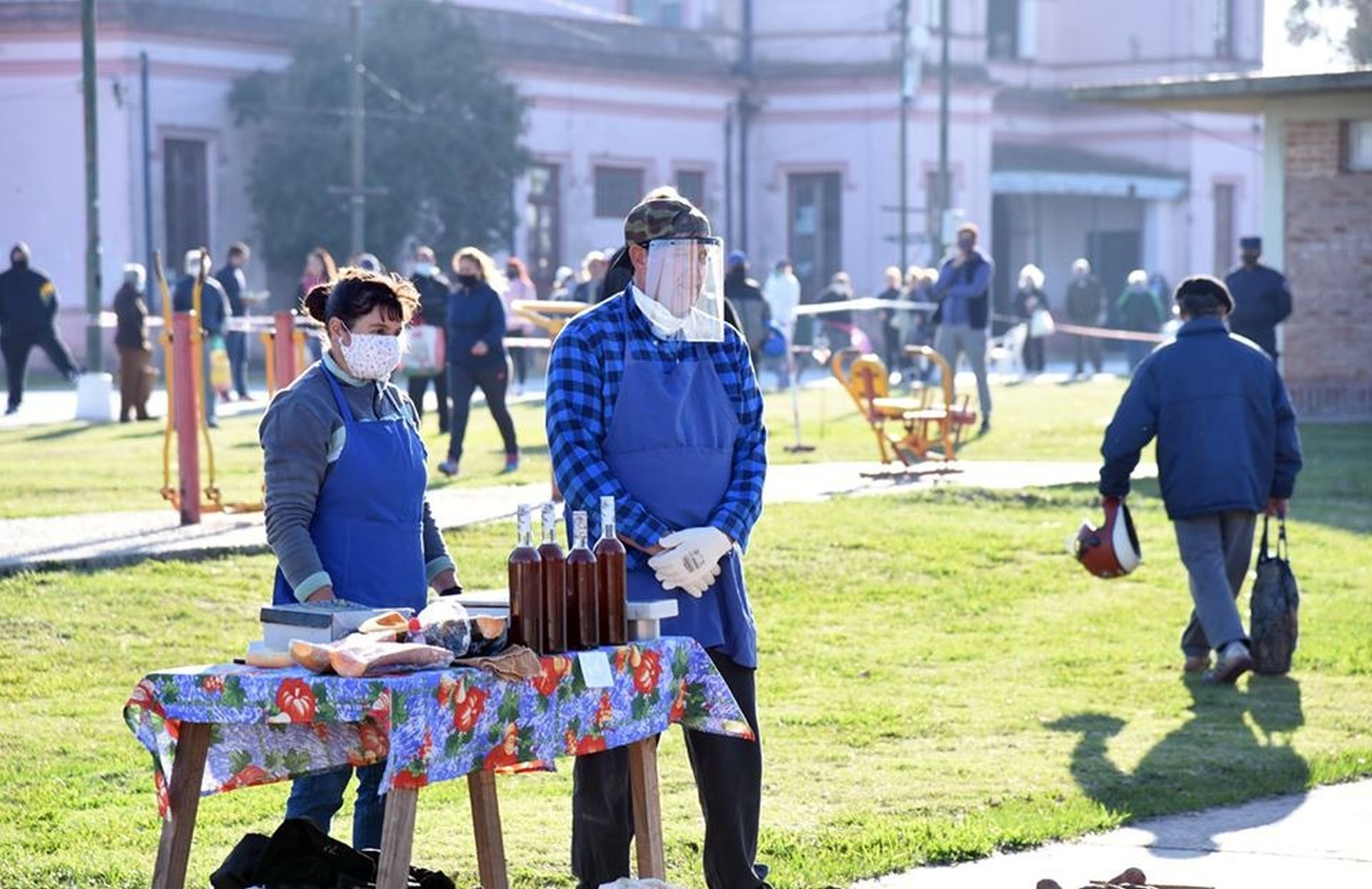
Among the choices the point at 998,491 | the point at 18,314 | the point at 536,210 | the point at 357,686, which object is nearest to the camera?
the point at 357,686

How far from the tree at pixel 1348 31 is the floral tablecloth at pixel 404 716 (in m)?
49.2

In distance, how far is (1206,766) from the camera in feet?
30.2

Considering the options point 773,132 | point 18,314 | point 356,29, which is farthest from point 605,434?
point 773,132

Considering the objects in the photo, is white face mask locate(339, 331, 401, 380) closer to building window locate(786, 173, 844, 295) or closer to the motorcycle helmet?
the motorcycle helmet

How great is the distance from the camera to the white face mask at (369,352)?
6531 millimetres

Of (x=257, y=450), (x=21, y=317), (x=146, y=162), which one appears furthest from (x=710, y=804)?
(x=146, y=162)

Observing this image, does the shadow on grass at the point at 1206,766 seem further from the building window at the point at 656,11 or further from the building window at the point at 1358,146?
the building window at the point at 656,11

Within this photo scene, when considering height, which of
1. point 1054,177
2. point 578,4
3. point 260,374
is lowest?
point 260,374

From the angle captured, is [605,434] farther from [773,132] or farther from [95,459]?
[773,132]

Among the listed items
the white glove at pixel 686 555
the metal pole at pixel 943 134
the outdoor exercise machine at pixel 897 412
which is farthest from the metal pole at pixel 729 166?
the white glove at pixel 686 555

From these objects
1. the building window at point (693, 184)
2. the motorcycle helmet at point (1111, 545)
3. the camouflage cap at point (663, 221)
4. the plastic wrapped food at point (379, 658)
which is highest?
the building window at point (693, 184)

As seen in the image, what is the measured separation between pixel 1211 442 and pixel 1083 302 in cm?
3298

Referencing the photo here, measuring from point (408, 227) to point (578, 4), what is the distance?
42.8ft

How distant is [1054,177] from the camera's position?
53.8m
